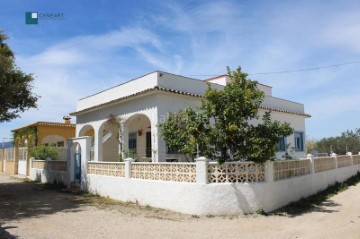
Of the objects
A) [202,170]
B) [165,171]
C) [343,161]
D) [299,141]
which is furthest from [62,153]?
[343,161]

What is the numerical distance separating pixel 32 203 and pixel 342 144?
26247 millimetres

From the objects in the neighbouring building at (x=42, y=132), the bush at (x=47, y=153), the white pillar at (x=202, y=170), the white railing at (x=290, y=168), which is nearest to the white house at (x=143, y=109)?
the white pillar at (x=202, y=170)

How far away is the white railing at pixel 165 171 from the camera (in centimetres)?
921

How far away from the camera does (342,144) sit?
29.2 m

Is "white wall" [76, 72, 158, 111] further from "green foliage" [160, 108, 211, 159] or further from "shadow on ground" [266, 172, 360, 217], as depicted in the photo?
"shadow on ground" [266, 172, 360, 217]

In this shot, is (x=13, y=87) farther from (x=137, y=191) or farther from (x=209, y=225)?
(x=209, y=225)

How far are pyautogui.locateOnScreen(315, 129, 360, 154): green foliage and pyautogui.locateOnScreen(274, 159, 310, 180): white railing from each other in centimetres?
1762

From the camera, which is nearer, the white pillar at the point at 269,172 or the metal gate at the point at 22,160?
the white pillar at the point at 269,172

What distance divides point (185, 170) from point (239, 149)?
5.28 ft

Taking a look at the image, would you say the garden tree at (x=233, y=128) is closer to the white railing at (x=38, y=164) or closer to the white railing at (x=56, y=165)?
the white railing at (x=56, y=165)

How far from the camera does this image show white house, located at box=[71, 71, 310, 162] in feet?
42.1

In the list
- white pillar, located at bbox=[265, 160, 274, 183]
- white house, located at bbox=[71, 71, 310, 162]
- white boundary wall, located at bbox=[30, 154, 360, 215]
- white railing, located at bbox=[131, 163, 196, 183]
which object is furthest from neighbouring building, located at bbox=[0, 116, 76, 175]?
white pillar, located at bbox=[265, 160, 274, 183]

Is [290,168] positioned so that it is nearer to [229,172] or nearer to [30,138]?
[229,172]

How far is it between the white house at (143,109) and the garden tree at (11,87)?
11.0 ft
